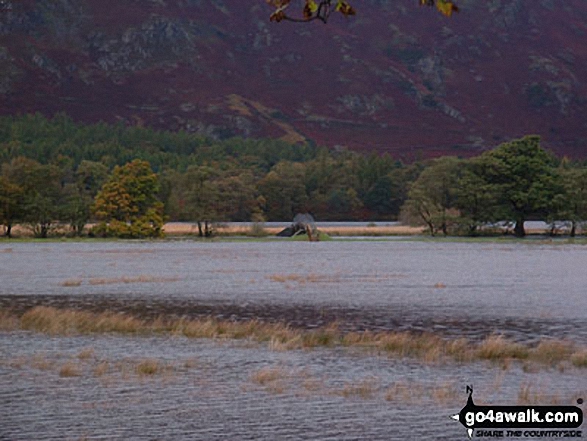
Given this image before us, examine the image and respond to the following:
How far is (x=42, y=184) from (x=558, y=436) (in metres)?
146

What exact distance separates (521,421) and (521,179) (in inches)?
5267

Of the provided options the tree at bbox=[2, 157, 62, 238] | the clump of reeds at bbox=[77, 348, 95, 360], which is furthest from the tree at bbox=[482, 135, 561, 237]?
the clump of reeds at bbox=[77, 348, 95, 360]

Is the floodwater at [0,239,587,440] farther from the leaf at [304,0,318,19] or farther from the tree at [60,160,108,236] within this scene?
the tree at [60,160,108,236]

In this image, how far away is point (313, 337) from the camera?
1518 inches

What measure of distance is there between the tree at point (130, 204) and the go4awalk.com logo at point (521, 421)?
126m

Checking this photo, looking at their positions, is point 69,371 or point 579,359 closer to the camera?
point 69,371

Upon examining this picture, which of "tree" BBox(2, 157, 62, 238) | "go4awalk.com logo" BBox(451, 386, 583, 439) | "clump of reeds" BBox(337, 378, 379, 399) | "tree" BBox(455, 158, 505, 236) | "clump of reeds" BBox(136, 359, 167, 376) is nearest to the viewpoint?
"go4awalk.com logo" BBox(451, 386, 583, 439)

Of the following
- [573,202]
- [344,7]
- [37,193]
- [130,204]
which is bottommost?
[130,204]

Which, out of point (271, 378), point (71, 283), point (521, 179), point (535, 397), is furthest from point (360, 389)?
point (521, 179)

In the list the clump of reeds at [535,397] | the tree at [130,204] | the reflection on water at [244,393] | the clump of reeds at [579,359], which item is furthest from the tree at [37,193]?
the clump of reeds at [535,397]

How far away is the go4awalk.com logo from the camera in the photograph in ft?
76.8

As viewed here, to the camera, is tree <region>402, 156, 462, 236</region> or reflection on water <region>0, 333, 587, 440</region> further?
tree <region>402, 156, 462, 236</region>

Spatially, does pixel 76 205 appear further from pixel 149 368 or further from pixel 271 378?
pixel 271 378

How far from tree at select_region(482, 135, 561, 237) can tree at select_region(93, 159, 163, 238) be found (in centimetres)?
Answer: 5093
